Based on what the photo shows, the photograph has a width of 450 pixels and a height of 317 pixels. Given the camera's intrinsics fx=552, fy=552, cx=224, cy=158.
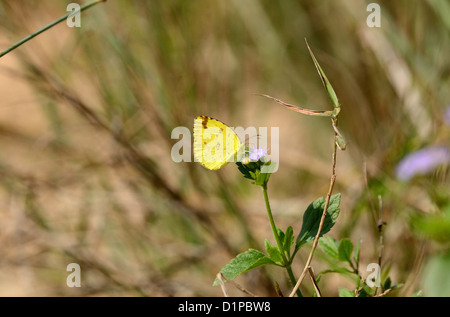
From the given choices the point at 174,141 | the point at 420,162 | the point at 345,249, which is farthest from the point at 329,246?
the point at 174,141

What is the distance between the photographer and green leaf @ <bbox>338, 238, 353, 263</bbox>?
56 cm

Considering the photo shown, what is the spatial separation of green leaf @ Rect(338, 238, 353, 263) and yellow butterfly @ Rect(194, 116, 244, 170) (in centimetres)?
15

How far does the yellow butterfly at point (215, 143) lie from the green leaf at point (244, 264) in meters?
0.09

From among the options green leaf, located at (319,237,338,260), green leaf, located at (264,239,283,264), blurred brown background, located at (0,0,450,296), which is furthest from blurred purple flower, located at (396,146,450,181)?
green leaf, located at (264,239,283,264)

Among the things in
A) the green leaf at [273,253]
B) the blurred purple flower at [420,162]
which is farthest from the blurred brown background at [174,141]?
the green leaf at [273,253]

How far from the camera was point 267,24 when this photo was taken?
5.96 ft

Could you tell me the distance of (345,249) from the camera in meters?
0.57

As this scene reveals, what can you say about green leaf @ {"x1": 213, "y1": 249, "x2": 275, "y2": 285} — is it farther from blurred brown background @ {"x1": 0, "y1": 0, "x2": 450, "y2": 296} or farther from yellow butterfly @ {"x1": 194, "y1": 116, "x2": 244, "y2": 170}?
blurred brown background @ {"x1": 0, "y1": 0, "x2": 450, "y2": 296}

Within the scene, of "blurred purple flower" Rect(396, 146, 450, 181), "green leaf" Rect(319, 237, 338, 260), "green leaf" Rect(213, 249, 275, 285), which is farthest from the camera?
"blurred purple flower" Rect(396, 146, 450, 181)

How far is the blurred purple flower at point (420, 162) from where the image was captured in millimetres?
956

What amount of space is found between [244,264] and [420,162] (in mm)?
584

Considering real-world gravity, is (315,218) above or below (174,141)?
below

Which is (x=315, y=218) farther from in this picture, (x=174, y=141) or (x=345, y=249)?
(x=174, y=141)
